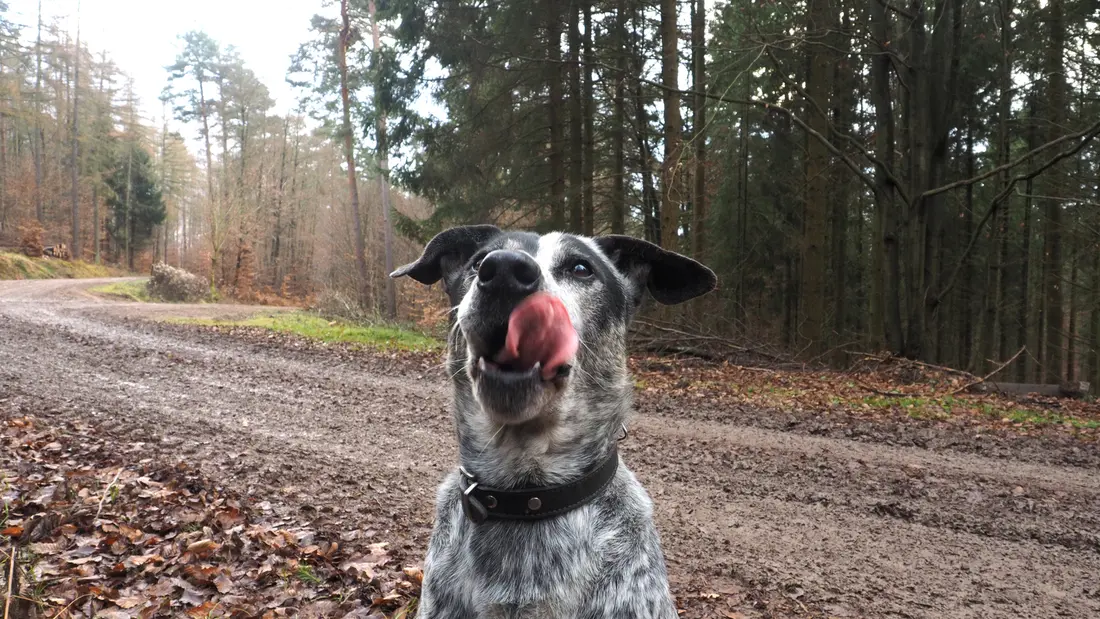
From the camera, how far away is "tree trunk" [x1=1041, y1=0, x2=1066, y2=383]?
52.1ft

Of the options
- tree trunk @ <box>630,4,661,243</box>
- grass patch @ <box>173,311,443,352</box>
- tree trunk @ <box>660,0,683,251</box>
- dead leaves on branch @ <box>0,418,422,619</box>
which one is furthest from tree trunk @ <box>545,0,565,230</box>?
dead leaves on branch @ <box>0,418,422,619</box>

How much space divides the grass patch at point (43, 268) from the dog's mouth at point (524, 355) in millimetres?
42023

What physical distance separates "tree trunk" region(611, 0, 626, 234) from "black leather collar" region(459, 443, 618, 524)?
1473 centimetres

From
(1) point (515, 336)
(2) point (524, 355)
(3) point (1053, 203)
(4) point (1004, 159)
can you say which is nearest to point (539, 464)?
(2) point (524, 355)

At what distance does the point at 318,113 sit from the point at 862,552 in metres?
32.5

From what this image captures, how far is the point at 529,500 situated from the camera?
257cm

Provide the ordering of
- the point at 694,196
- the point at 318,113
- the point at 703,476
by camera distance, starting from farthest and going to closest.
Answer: the point at 318,113 → the point at 694,196 → the point at 703,476

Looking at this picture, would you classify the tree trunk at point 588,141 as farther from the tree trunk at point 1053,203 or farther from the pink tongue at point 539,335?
the pink tongue at point 539,335

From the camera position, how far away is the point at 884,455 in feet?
25.2

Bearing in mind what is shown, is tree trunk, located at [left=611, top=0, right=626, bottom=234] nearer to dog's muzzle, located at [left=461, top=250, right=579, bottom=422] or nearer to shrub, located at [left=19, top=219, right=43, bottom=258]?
dog's muzzle, located at [left=461, top=250, right=579, bottom=422]

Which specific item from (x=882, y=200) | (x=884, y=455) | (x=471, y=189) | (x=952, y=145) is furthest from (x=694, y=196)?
(x=884, y=455)

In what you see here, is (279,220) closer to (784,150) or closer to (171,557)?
(784,150)

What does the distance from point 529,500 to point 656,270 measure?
1.55m

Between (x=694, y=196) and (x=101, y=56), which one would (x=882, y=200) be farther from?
(x=101, y=56)
